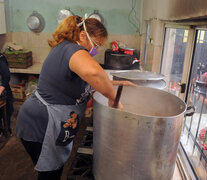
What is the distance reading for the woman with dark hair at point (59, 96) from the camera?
3.49 feet

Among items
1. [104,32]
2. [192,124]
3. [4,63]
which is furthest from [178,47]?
[4,63]

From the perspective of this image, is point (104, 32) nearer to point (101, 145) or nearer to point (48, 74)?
point (48, 74)

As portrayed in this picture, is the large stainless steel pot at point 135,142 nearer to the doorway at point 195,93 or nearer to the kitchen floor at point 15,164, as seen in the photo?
the doorway at point 195,93

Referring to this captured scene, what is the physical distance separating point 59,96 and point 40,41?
3.16 metres

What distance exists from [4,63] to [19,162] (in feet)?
3.85

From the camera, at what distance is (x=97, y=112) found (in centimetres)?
89

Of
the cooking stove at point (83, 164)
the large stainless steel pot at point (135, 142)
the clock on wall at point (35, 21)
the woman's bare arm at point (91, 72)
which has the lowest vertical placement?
the cooking stove at point (83, 164)

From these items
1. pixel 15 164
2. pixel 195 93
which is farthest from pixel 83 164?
Result: pixel 15 164

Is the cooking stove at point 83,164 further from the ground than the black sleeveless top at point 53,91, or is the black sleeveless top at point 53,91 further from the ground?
the black sleeveless top at point 53,91

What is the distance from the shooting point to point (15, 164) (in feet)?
7.39

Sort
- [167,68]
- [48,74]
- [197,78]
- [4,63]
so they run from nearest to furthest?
[48,74] < [197,78] < [167,68] < [4,63]

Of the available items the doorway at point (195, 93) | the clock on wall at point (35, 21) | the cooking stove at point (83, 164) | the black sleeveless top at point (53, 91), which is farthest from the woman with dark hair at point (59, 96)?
the clock on wall at point (35, 21)

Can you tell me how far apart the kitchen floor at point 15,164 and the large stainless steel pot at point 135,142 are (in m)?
1.40

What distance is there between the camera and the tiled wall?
12.7ft
